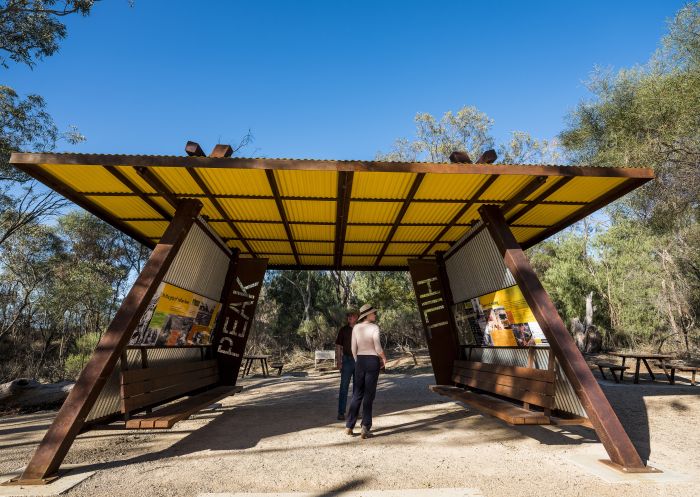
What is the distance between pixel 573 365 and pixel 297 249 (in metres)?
6.63

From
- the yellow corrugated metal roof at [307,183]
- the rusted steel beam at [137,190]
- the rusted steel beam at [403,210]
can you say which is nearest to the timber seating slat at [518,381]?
the rusted steel beam at [403,210]

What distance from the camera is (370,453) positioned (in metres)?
4.73

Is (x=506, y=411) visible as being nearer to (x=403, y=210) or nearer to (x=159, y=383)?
(x=403, y=210)

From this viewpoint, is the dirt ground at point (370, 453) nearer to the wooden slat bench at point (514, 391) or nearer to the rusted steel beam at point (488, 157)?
the wooden slat bench at point (514, 391)

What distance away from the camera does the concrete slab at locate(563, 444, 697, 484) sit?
382 cm

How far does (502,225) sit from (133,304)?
541 centimetres

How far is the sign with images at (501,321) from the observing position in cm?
627

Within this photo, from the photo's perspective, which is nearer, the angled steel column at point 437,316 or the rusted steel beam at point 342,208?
the rusted steel beam at point 342,208

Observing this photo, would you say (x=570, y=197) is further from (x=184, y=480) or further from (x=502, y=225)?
(x=184, y=480)

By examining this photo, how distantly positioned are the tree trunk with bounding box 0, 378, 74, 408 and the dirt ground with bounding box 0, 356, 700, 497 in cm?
522

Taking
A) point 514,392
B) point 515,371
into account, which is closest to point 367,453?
point 514,392

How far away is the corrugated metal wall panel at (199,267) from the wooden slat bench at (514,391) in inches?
206

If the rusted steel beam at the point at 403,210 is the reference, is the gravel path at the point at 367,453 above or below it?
below

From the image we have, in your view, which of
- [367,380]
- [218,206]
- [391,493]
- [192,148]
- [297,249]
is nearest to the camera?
[391,493]
